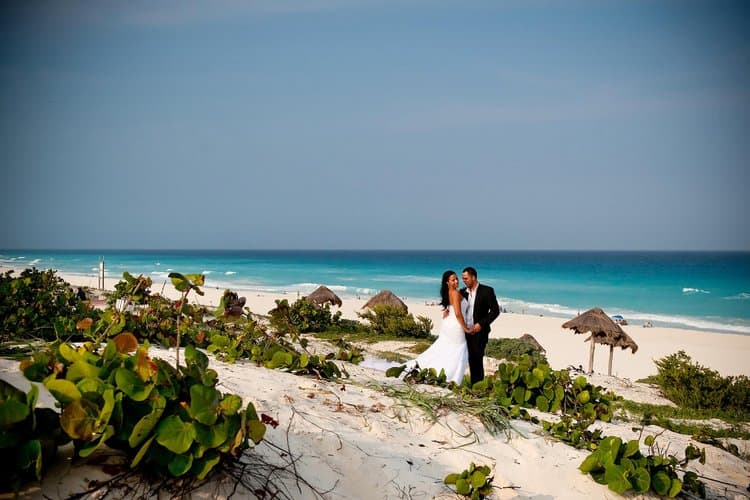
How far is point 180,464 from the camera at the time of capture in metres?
2.06

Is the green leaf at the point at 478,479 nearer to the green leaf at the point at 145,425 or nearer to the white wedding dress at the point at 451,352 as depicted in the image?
the green leaf at the point at 145,425

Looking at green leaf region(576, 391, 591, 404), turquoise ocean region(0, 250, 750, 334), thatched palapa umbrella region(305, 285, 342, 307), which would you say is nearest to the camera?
green leaf region(576, 391, 591, 404)

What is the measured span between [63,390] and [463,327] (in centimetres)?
621

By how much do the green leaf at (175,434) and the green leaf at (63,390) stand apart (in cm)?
34

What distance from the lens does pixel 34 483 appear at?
195cm

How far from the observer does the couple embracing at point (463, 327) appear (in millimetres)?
7652

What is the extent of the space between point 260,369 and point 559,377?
2.92m

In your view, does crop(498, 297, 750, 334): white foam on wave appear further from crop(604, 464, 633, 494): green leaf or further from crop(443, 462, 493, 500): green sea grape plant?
crop(443, 462, 493, 500): green sea grape plant

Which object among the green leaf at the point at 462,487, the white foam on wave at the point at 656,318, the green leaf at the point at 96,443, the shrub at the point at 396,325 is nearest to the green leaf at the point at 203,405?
the green leaf at the point at 96,443

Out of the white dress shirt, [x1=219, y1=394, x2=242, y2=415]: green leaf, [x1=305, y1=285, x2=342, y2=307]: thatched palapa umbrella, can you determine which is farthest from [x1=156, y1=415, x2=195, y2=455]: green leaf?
[x1=305, y1=285, x2=342, y2=307]: thatched palapa umbrella

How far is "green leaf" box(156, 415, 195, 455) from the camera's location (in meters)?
2.04

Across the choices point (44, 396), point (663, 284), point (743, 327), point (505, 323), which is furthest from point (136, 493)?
point (663, 284)

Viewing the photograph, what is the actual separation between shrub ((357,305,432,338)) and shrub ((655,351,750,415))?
7.43m

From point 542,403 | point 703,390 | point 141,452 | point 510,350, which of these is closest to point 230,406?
point 141,452
